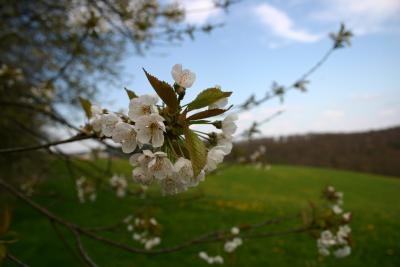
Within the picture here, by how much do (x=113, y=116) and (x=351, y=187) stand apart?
2134 centimetres

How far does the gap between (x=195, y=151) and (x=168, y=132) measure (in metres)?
0.12

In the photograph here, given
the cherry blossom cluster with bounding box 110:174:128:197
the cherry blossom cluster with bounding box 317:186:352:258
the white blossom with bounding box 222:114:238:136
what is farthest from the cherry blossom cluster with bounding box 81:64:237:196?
the cherry blossom cluster with bounding box 110:174:128:197

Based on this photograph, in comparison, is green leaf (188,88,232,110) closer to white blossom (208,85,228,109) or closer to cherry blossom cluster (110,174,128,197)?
white blossom (208,85,228,109)

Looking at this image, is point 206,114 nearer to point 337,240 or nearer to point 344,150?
point 337,240

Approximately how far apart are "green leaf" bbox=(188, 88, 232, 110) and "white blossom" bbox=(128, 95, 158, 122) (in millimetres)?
107

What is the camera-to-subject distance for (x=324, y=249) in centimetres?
236

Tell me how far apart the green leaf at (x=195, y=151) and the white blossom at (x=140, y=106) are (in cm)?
11

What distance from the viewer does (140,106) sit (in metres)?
0.90

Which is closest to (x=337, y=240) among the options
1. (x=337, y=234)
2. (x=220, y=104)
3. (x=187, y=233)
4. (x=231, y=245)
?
(x=337, y=234)

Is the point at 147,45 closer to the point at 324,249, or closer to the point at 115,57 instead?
the point at 115,57

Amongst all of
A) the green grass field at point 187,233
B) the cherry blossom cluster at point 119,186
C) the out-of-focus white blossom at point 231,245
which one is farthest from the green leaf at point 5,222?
the cherry blossom cluster at point 119,186

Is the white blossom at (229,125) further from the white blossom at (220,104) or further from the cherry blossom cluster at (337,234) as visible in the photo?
the cherry blossom cluster at (337,234)

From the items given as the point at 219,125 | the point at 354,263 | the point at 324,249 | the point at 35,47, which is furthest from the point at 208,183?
the point at 219,125

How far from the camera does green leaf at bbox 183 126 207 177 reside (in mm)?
852
